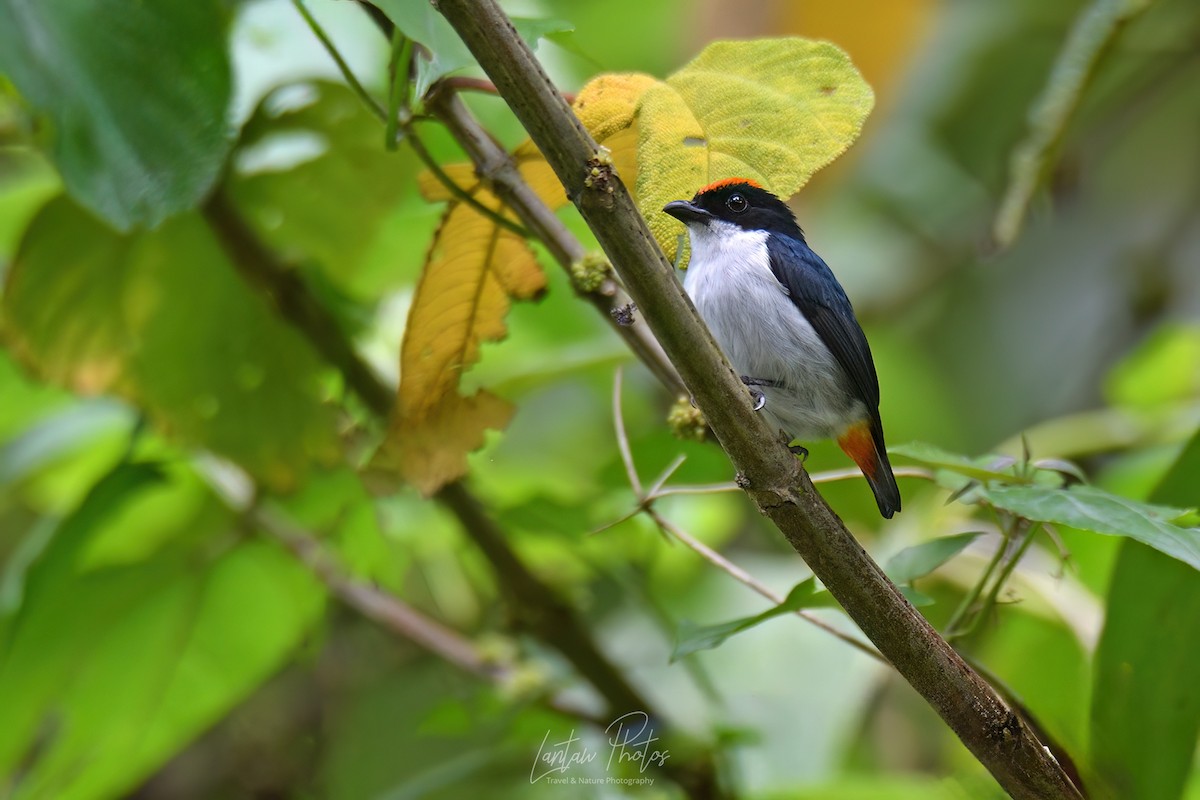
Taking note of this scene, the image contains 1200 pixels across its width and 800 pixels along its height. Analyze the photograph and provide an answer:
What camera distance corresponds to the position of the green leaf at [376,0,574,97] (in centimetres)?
112

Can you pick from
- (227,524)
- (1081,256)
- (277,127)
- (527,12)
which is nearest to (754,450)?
(277,127)

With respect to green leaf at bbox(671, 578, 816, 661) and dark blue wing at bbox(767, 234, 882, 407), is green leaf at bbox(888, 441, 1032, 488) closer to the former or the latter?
green leaf at bbox(671, 578, 816, 661)

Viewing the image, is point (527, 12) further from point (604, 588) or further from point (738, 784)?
point (738, 784)

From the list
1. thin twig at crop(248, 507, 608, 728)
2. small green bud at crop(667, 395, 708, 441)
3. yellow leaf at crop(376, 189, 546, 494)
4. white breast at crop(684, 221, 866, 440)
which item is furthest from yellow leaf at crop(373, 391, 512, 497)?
thin twig at crop(248, 507, 608, 728)

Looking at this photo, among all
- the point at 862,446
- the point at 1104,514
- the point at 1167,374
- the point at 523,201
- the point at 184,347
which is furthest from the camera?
the point at 1167,374

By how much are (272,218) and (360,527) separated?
0.61 m

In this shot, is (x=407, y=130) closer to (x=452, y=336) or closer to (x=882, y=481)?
(x=452, y=336)

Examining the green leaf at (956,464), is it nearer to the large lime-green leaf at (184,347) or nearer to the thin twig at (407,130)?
the thin twig at (407,130)

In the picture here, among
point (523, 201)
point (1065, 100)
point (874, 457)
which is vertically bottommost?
point (874, 457)

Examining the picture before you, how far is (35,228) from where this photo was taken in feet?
5.82

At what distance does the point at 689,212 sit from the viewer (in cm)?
193

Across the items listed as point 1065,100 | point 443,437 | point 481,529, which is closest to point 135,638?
point 481,529

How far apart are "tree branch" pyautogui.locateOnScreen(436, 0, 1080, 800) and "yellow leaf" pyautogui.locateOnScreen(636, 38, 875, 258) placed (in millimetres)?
226

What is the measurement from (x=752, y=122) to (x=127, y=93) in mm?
793
